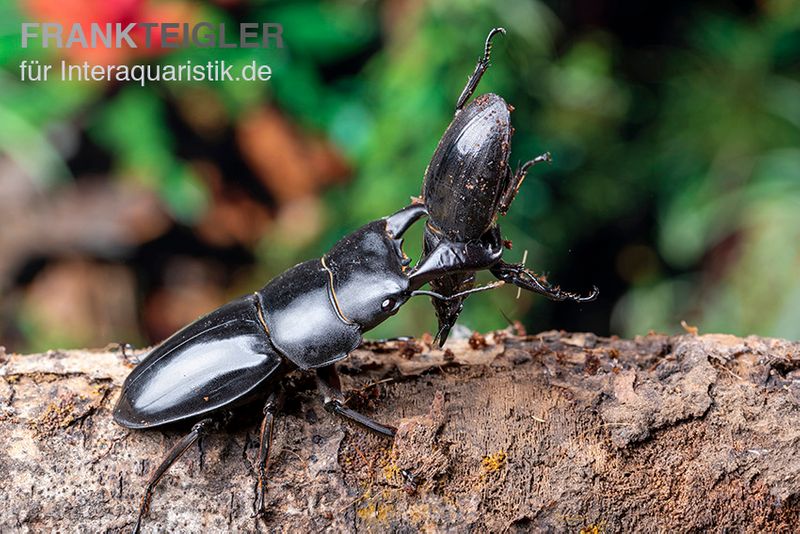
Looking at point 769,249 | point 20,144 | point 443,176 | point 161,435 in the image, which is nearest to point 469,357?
point 443,176

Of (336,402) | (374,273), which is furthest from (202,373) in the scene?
Answer: (374,273)

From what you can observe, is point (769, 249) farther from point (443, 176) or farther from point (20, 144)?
point (20, 144)

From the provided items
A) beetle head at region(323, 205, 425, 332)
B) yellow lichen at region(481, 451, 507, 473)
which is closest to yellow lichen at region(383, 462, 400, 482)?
yellow lichen at region(481, 451, 507, 473)

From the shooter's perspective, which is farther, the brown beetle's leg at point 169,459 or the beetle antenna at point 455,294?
the beetle antenna at point 455,294

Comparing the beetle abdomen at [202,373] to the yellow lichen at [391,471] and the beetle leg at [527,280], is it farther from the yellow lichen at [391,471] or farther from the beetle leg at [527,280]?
the beetle leg at [527,280]

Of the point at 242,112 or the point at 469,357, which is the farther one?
the point at 242,112

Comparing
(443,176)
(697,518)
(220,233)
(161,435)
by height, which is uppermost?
(220,233)

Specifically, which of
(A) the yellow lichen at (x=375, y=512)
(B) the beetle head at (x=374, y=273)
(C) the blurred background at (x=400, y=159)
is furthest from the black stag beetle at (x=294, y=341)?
(C) the blurred background at (x=400, y=159)

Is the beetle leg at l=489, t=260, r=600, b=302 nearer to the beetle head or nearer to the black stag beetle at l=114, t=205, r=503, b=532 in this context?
the black stag beetle at l=114, t=205, r=503, b=532
